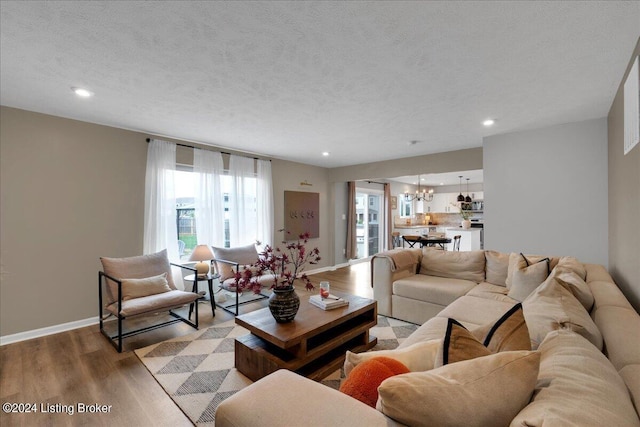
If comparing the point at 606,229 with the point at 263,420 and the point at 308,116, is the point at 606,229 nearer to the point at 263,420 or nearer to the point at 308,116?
the point at 308,116

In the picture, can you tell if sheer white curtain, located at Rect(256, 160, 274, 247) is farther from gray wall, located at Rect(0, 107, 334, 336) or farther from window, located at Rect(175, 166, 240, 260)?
gray wall, located at Rect(0, 107, 334, 336)

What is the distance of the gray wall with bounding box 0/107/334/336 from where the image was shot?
2957 millimetres

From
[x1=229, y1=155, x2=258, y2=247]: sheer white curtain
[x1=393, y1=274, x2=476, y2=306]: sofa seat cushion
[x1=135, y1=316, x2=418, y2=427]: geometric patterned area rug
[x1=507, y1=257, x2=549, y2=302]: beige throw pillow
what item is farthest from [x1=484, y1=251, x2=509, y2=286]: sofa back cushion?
[x1=229, y1=155, x2=258, y2=247]: sheer white curtain

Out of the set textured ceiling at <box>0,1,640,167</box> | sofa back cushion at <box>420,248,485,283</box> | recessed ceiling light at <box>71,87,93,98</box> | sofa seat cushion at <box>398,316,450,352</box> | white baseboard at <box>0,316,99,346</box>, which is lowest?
white baseboard at <box>0,316,99,346</box>

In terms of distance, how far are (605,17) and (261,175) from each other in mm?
4595

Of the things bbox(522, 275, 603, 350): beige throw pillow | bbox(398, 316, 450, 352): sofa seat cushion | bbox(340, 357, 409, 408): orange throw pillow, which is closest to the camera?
bbox(340, 357, 409, 408): orange throw pillow

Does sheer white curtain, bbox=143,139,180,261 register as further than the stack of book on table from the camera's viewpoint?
Yes

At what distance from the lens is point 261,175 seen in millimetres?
5266

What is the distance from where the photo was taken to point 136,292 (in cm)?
300

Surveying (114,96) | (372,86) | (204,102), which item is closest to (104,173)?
(114,96)

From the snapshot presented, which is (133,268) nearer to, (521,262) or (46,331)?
(46,331)

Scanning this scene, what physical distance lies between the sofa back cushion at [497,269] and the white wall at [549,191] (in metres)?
0.88

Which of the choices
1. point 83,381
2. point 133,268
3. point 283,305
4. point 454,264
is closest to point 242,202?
point 133,268

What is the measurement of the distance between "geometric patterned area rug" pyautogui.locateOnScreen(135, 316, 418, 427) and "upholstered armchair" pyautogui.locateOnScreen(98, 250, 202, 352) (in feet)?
1.01
